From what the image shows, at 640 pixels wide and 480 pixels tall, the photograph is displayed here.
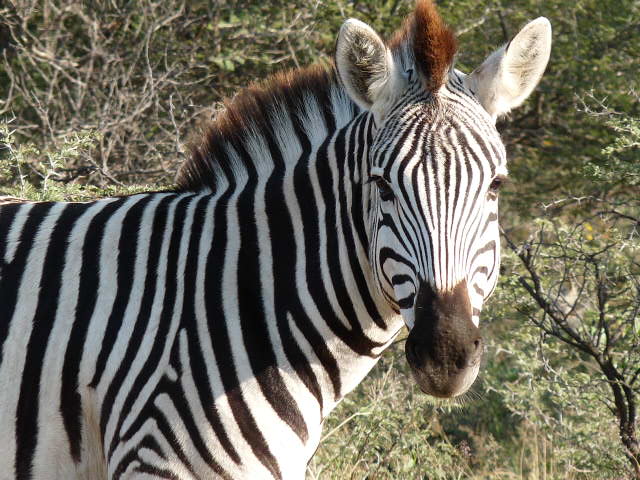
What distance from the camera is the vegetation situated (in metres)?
5.52

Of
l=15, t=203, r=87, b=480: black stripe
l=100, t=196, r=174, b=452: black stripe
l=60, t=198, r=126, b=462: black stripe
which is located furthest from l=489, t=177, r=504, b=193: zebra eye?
l=15, t=203, r=87, b=480: black stripe

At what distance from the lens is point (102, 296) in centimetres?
337

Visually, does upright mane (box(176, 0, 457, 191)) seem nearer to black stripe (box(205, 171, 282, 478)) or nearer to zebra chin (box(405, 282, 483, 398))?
black stripe (box(205, 171, 282, 478))

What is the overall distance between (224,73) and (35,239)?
5970mm

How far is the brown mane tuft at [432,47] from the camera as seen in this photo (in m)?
3.17

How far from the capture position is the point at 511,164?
33.9ft

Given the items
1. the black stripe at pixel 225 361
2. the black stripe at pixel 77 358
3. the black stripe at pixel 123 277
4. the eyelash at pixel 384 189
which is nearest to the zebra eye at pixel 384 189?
the eyelash at pixel 384 189

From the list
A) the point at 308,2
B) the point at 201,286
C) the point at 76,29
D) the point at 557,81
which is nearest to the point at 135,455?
the point at 201,286

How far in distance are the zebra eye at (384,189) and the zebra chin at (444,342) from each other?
1.28ft

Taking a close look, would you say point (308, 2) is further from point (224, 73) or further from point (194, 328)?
point (194, 328)

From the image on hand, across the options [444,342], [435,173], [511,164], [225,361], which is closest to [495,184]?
[435,173]

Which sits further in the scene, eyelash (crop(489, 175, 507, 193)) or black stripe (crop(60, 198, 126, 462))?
black stripe (crop(60, 198, 126, 462))

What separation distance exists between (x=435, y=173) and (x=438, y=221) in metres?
0.18

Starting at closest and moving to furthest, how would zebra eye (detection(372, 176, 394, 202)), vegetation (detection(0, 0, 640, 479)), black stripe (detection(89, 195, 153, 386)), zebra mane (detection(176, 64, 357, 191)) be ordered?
zebra eye (detection(372, 176, 394, 202)) → black stripe (detection(89, 195, 153, 386)) → zebra mane (detection(176, 64, 357, 191)) → vegetation (detection(0, 0, 640, 479))
